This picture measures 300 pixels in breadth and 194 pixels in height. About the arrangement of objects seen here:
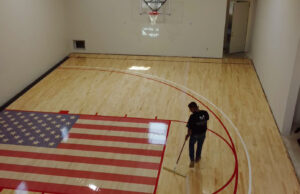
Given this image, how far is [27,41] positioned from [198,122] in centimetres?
685

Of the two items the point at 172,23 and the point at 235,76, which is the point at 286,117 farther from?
the point at 172,23

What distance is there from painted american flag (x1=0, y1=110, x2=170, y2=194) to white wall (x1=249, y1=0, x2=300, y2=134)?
2.86 meters

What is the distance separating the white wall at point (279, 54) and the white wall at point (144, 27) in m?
1.93

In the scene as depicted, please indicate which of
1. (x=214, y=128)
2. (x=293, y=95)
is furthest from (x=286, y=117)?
(x=214, y=128)

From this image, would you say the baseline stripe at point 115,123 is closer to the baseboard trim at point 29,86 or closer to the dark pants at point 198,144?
the dark pants at point 198,144

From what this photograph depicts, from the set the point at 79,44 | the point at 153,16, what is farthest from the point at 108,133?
the point at 79,44

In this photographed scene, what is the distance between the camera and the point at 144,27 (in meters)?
12.6

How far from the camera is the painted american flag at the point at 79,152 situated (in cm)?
609

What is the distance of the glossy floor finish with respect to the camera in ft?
20.2

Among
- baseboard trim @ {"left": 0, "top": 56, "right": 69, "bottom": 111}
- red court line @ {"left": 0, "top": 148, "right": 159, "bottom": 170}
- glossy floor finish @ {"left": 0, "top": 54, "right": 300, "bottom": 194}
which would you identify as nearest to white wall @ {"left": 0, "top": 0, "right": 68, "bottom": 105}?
baseboard trim @ {"left": 0, "top": 56, "right": 69, "bottom": 111}

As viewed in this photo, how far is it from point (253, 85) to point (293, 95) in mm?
3015

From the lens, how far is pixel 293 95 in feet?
23.6

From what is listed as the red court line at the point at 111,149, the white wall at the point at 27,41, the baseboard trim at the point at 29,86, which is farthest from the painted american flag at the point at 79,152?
the white wall at the point at 27,41

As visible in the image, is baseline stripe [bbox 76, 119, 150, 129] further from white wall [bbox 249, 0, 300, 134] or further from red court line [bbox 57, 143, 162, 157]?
white wall [bbox 249, 0, 300, 134]
